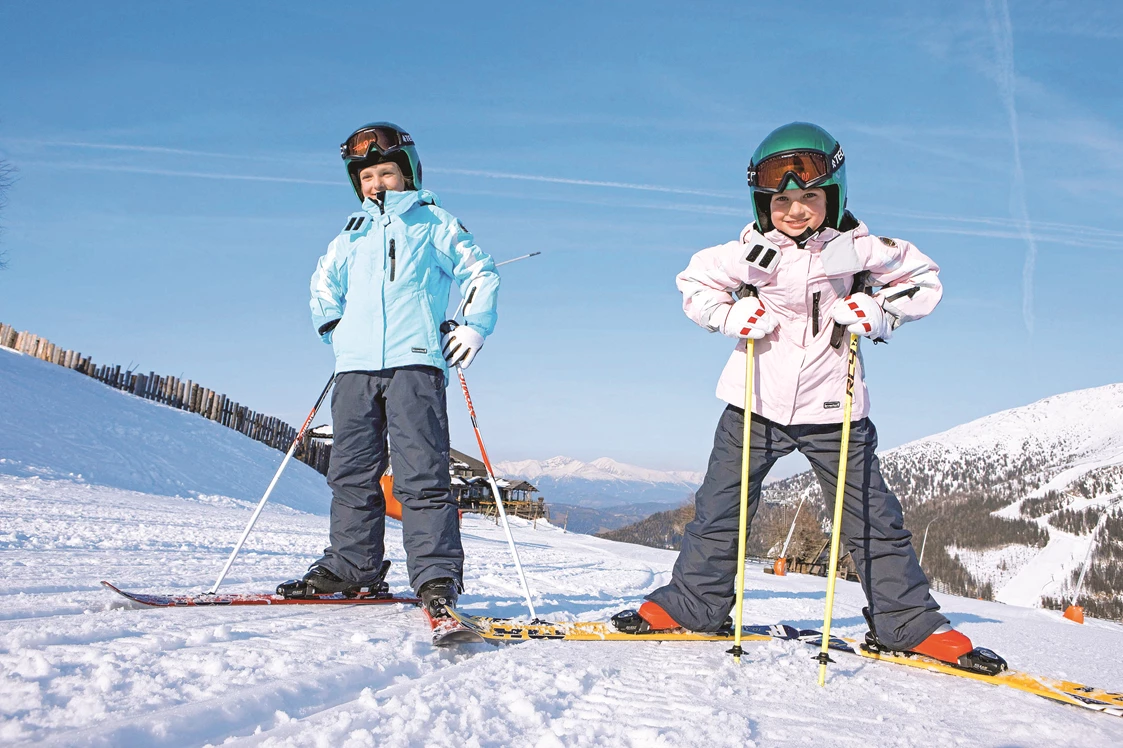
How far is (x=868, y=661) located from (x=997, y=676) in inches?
18.2

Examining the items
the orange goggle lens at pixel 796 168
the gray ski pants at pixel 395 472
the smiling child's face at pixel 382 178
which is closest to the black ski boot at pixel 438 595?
the gray ski pants at pixel 395 472

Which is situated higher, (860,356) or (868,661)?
(860,356)

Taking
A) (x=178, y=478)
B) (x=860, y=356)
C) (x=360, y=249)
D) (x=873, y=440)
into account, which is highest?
(x=360, y=249)

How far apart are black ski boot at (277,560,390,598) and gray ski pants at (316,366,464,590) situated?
3 centimetres

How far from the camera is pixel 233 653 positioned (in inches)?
88.5

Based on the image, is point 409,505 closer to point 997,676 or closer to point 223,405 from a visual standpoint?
point 997,676

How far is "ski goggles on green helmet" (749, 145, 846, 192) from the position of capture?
3299 millimetres

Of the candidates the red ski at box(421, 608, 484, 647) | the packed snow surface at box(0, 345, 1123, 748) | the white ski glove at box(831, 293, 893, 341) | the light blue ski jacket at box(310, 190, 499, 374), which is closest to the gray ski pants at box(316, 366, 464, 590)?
the light blue ski jacket at box(310, 190, 499, 374)

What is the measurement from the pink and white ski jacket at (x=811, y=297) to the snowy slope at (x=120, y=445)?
38.2ft

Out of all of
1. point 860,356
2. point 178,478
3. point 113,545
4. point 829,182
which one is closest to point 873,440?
point 860,356

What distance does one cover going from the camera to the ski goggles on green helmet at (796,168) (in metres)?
3.30

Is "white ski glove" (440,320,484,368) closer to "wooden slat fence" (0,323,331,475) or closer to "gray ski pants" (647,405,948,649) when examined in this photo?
"gray ski pants" (647,405,948,649)

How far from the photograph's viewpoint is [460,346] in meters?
3.73

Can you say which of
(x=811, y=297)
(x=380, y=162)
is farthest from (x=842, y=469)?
(x=380, y=162)
